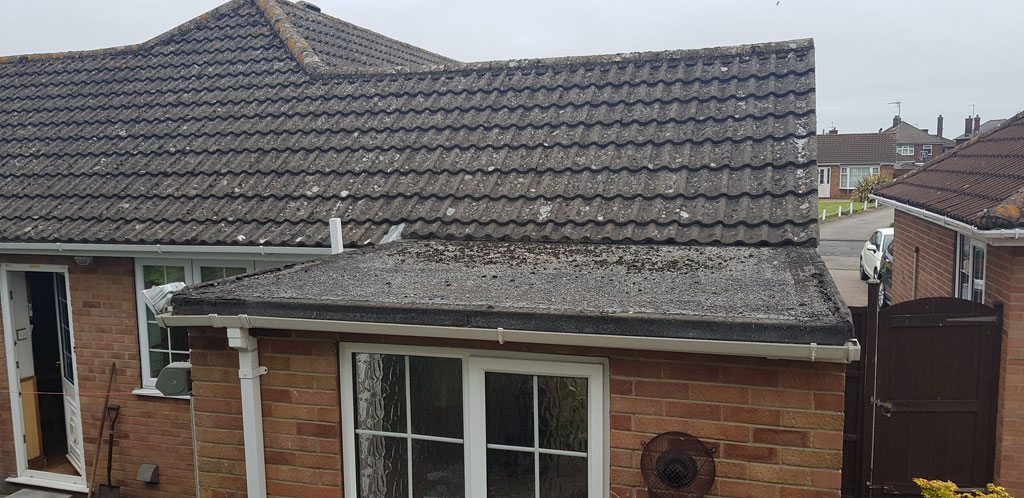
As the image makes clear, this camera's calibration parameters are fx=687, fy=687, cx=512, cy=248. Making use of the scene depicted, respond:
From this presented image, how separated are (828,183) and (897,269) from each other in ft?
146

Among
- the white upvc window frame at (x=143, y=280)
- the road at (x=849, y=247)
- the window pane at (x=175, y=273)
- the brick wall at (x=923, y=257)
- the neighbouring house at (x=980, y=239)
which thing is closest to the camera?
the neighbouring house at (x=980, y=239)

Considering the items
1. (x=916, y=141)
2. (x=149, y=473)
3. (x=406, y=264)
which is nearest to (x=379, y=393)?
(x=406, y=264)

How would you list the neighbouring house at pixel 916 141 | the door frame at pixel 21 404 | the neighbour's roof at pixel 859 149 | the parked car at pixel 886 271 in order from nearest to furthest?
the door frame at pixel 21 404
the parked car at pixel 886 271
the neighbour's roof at pixel 859 149
the neighbouring house at pixel 916 141

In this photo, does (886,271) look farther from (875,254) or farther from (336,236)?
(336,236)

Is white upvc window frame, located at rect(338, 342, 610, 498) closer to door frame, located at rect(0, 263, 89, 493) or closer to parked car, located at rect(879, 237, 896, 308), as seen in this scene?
door frame, located at rect(0, 263, 89, 493)

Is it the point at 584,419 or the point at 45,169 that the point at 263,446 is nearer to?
the point at 584,419

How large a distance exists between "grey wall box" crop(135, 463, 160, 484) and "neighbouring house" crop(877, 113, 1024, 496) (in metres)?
7.63

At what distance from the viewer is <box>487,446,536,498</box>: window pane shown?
4047 millimetres

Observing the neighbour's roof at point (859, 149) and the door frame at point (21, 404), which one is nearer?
the door frame at point (21, 404)

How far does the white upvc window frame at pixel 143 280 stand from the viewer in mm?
6578

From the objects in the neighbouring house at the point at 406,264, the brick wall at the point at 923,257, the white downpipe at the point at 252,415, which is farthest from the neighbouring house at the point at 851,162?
the white downpipe at the point at 252,415

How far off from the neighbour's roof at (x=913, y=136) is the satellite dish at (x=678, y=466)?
218 ft

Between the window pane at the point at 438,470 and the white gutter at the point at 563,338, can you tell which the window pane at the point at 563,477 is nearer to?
the window pane at the point at 438,470

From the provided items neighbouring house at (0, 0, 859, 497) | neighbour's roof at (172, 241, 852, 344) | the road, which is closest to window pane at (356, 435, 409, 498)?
neighbouring house at (0, 0, 859, 497)
